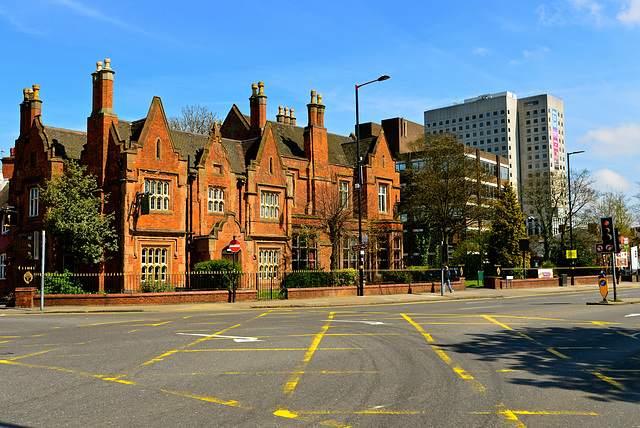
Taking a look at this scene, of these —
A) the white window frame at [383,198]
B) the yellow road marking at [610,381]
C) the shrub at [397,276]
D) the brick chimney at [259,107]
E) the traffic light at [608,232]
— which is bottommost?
the yellow road marking at [610,381]

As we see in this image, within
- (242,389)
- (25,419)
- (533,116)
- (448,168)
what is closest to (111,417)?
(25,419)

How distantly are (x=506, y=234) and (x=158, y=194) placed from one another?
35.4 m

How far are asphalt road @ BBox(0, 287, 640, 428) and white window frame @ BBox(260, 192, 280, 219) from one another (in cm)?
2298

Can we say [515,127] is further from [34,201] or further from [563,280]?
[34,201]

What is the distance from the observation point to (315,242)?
42438 millimetres

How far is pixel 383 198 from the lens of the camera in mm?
50312

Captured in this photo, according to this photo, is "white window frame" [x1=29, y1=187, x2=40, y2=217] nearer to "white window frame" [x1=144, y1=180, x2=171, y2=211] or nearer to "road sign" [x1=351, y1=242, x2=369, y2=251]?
"white window frame" [x1=144, y1=180, x2=171, y2=211]

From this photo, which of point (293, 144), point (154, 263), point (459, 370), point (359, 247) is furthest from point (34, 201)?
point (459, 370)

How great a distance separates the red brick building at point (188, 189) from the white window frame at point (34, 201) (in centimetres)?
7

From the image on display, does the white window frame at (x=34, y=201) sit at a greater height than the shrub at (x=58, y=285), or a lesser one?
greater

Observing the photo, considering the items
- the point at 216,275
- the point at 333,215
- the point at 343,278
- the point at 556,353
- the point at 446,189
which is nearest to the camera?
the point at 556,353

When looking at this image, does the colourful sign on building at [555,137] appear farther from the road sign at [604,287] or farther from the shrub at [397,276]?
the road sign at [604,287]

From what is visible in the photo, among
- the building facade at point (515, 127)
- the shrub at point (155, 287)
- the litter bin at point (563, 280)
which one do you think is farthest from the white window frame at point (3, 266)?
the building facade at point (515, 127)

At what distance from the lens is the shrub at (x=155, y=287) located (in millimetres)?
29469
